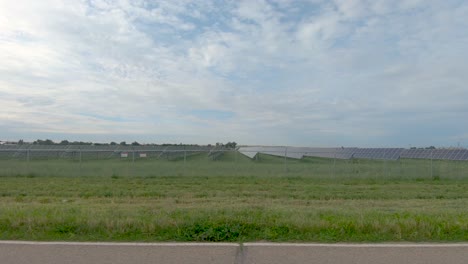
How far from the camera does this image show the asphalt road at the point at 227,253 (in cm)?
416

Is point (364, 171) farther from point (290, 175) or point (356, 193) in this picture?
point (356, 193)

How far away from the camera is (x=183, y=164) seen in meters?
18.0

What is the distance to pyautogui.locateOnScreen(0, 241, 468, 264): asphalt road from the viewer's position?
416cm

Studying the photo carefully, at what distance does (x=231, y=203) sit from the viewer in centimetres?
955

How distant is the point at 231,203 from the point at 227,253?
5.18 m

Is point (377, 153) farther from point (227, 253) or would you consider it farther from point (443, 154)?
point (227, 253)

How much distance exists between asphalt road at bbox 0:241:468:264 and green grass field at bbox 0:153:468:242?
34 cm

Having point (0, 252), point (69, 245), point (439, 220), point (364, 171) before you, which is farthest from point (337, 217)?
point (364, 171)

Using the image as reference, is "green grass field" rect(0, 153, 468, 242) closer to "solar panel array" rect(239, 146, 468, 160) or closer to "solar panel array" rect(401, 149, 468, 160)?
"solar panel array" rect(239, 146, 468, 160)

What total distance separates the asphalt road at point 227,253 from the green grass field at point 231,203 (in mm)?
336

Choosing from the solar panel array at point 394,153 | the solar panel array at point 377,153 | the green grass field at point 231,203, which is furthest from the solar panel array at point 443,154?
the green grass field at point 231,203

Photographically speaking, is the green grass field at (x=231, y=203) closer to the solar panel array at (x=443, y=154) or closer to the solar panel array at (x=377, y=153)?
the solar panel array at (x=443, y=154)

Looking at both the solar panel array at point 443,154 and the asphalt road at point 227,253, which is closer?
the asphalt road at point 227,253

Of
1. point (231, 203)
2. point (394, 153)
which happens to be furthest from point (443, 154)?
point (231, 203)
